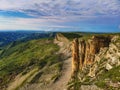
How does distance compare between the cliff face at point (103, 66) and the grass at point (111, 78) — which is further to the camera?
the cliff face at point (103, 66)

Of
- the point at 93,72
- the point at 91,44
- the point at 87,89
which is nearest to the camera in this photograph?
the point at 87,89

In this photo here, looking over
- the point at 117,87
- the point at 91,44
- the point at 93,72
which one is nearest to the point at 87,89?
the point at 117,87

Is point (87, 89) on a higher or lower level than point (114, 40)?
lower

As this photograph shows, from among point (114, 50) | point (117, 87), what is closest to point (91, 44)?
point (114, 50)

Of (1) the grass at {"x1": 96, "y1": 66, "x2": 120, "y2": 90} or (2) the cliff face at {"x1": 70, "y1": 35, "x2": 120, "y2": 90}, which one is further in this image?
(2) the cliff face at {"x1": 70, "y1": 35, "x2": 120, "y2": 90}

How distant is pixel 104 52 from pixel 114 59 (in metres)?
28.2

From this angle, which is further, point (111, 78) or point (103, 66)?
point (103, 66)

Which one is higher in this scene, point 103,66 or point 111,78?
point 111,78

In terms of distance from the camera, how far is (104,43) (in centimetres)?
19162

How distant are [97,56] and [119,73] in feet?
198

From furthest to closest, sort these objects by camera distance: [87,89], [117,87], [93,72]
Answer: [93,72] → [87,89] → [117,87]

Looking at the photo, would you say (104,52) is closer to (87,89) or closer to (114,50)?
(114,50)

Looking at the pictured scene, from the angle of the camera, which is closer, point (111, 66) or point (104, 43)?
point (111, 66)

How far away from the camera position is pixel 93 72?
16488 cm
